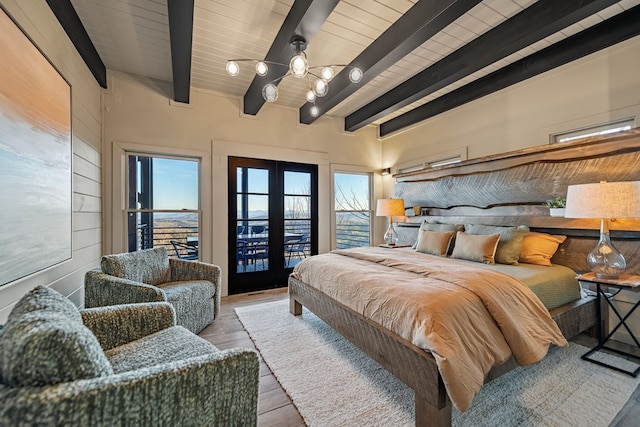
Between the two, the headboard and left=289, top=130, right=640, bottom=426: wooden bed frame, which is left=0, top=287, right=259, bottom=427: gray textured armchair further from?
the headboard

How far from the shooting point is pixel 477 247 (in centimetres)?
277

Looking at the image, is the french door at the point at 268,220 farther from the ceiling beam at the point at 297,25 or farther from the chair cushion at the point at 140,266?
the ceiling beam at the point at 297,25

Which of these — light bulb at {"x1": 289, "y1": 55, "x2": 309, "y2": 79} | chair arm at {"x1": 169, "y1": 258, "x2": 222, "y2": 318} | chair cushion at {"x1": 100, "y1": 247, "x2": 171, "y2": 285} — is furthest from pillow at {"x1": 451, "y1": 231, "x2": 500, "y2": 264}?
chair cushion at {"x1": 100, "y1": 247, "x2": 171, "y2": 285}

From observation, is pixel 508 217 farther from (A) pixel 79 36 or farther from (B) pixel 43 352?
(A) pixel 79 36

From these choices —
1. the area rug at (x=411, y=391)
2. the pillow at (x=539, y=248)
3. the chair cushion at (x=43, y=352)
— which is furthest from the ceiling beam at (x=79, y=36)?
the pillow at (x=539, y=248)

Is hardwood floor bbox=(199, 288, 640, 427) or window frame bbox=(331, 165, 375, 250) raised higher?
window frame bbox=(331, 165, 375, 250)

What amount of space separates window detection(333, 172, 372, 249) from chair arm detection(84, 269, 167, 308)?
339 cm

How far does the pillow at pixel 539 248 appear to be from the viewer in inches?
105

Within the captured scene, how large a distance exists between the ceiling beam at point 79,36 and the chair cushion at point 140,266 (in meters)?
1.97

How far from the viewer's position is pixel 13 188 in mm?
1567

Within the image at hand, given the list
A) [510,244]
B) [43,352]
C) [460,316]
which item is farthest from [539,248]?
[43,352]

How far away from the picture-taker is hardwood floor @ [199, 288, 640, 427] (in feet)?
5.17

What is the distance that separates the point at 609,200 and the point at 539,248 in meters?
0.80

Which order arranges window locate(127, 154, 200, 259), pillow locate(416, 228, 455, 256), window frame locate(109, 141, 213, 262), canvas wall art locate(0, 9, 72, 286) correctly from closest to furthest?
Answer: canvas wall art locate(0, 9, 72, 286) < pillow locate(416, 228, 455, 256) < window frame locate(109, 141, 213, 262) < window locate(127, 154, 200, 259)
